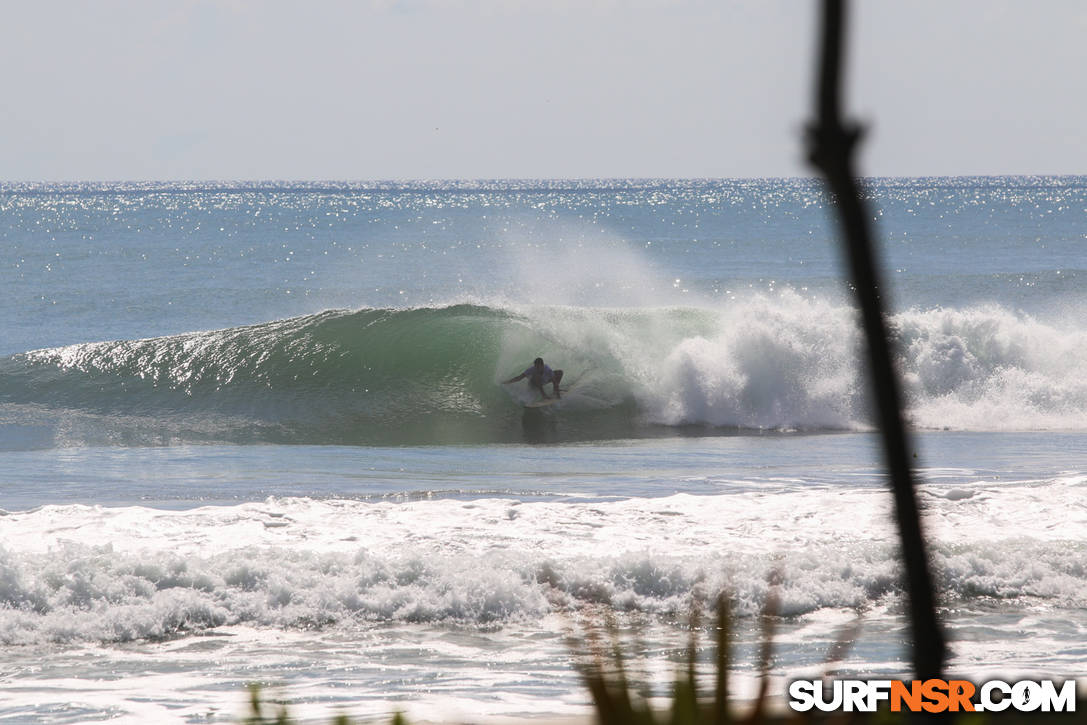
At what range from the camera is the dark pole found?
3.10 feet

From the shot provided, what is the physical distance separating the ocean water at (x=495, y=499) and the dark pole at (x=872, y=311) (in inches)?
1.2

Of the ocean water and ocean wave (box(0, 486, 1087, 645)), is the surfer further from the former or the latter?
ocean wave (box(0, 486, 1087, 645))

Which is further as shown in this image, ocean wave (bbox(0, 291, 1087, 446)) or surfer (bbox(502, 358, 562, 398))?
surfer (bbox(502, 358, 562, 398))

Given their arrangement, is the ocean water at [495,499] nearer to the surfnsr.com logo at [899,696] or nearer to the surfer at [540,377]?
the surfnsr.com logo at [899,696]

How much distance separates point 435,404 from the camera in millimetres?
19266

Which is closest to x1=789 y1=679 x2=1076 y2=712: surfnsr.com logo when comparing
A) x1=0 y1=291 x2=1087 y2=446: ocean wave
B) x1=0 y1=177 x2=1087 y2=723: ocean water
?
x1=0 y1=177 x2=1087 y2=723: ocean water

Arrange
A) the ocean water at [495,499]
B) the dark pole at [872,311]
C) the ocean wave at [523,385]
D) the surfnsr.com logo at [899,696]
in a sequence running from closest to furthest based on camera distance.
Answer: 1. the dark pole at [872,311]
2. the surfnsr.com logo at [899,696]
3. the ocean water at [495,499]
4. the ocean wave at [523,385]

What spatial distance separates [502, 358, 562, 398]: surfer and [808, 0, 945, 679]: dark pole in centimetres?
1772

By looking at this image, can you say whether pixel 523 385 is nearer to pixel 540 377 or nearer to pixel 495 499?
pixel 540 377

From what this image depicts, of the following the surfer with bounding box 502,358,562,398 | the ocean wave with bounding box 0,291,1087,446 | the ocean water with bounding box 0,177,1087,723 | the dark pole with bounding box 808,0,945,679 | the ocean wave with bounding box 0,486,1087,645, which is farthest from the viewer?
the surfer with bounding box 502,358,562,398

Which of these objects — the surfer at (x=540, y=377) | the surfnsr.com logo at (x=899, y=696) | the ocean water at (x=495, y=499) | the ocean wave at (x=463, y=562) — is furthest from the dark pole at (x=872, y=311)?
the surfer at (x=540, y=377)

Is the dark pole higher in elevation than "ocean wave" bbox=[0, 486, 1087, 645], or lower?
higher

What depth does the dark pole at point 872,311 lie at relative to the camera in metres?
0.94

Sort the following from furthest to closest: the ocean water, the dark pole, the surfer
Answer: the surfer → the ocean water → the dark pole
